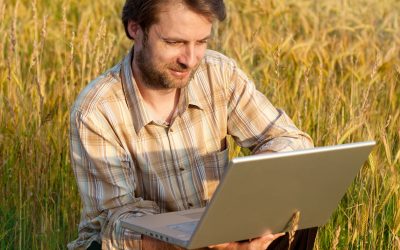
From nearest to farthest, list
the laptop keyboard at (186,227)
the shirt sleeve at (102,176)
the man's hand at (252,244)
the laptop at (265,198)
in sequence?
1. the laptop at (265,198)
2. the laptop keyboard at (186,227)
3. the man's hand at (252,244)
4. the shirt sleeve at (102,176)

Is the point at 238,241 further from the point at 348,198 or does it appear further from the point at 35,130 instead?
the point at 35,130

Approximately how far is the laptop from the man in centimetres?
24

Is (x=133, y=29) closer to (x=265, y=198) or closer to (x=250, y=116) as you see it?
(x=250, y=116)

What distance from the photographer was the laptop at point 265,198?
2.49m

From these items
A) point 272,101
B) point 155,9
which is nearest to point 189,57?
point 155,9

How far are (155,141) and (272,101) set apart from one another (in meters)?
1.16

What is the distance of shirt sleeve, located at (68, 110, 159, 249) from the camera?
9.98 ft

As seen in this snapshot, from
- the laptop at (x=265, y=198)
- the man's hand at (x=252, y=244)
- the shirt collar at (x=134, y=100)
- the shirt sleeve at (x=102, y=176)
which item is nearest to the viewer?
the laptop at (x=265, y=198)

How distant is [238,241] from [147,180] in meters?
0.46

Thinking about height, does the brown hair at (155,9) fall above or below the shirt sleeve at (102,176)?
above

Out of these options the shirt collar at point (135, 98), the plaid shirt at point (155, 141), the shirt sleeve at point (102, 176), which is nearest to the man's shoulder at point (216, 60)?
the plaid shirt at point (155, 141)

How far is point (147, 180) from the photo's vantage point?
324cm

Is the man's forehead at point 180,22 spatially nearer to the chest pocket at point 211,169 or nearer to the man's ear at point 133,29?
the man's ear at point 133,29

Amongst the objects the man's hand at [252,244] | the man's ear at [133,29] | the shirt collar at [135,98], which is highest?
the man's ear at [133,29]
